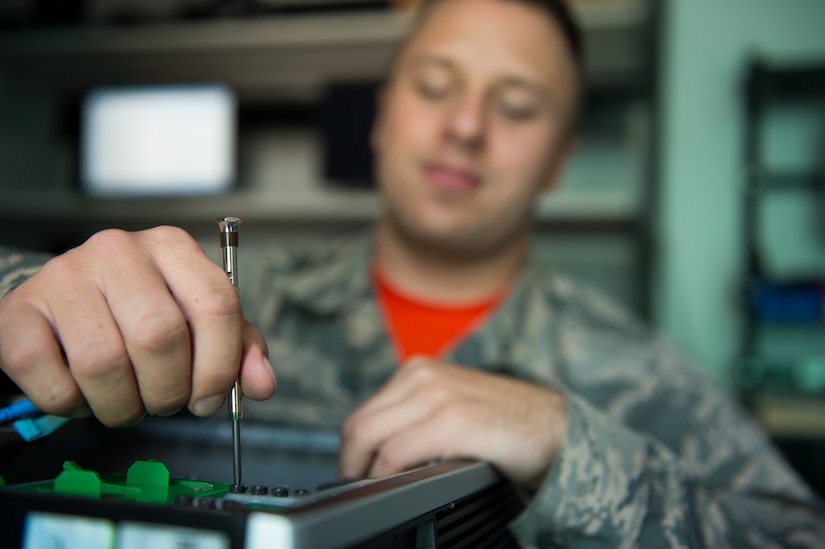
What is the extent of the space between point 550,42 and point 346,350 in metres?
0.50

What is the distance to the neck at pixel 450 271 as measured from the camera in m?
1.00

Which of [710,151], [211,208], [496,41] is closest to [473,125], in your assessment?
[496,41]

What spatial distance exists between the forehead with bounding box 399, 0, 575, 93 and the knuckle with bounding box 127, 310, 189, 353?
73 centimetres

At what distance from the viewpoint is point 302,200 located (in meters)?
1.62

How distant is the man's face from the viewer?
3.03ft

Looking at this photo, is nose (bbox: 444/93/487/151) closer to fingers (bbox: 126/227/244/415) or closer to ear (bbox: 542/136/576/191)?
ear (bbox: 542/136/576/191)

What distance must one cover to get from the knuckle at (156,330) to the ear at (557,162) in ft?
2.80

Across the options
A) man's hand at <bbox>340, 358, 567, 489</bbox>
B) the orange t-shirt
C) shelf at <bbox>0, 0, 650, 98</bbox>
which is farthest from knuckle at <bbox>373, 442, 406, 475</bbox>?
shelf at <bbox>0, 0, 650, 98</bbox>

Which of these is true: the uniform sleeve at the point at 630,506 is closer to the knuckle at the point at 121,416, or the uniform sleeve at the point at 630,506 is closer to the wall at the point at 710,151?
the knuckle at the point at 121,416

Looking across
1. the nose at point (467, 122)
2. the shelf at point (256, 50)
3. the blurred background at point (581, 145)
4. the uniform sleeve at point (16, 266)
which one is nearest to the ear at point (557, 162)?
the nose at point (467, 122)

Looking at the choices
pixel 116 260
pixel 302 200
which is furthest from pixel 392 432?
pixel 302 200

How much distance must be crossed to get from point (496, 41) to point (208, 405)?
30.0 inches

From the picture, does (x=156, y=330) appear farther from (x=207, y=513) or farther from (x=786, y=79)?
(x=786, y=79)

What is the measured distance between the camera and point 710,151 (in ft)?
5.73
